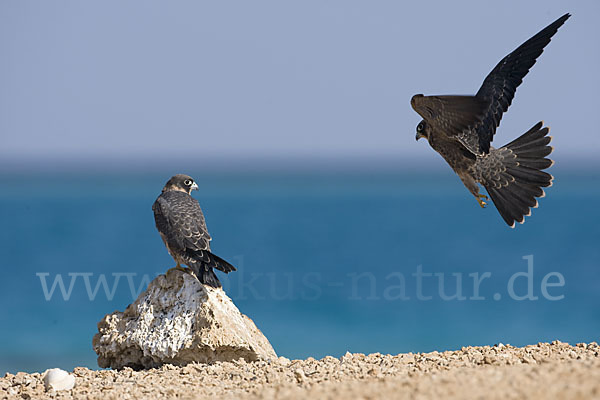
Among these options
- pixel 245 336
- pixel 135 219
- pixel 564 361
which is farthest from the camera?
pixel 135 219

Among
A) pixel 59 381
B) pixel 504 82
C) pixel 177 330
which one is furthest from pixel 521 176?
pixel 59 381

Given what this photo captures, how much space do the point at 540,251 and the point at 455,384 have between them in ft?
64.6

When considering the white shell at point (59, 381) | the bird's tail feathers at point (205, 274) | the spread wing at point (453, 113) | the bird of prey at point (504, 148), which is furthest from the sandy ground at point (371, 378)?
the spread wing at point (453, 113)

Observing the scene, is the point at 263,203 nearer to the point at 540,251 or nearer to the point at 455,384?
the point at 540,251

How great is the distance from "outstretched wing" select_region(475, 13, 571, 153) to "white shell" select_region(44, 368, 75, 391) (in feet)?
11.8

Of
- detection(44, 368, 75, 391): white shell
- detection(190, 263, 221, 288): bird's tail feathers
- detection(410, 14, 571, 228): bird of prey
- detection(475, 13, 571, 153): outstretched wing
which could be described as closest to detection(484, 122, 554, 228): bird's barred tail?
detection(410, 14, 571, 228): bird of prey

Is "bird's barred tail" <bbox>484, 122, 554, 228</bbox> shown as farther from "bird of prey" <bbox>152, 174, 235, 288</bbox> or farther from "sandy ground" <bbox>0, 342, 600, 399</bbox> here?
"bird of prey" <bbox>152, 174, 235, 288</bbox>

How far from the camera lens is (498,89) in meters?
6.16

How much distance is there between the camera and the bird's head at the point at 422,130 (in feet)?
20.2

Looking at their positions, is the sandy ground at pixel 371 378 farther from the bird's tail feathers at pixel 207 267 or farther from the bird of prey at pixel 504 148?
the bird of prey at pixel 504 148

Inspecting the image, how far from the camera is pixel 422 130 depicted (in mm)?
6238

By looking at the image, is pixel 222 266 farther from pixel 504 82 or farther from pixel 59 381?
pixel 504 82

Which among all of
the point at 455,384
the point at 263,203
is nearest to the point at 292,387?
the point at 455,384

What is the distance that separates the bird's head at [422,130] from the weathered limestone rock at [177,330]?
2155 mm
